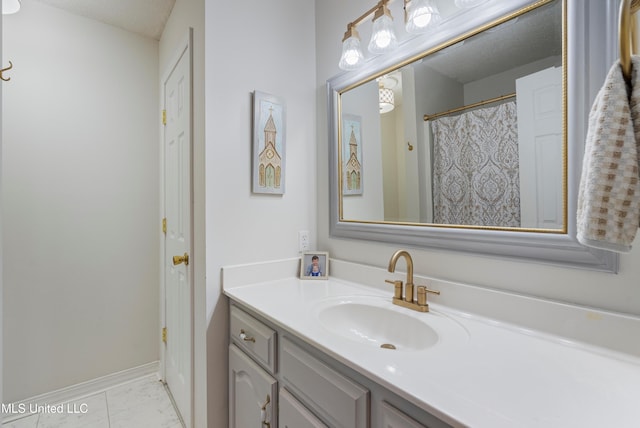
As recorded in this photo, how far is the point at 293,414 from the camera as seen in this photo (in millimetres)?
879

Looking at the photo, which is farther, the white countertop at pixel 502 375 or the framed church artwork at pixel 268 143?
the framed church artwork at pixel 268 143

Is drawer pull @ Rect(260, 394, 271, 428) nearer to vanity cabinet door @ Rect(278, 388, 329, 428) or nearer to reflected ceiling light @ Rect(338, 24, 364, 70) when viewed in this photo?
vanity cabinet door @ Rect(278, 388, 329, 428)

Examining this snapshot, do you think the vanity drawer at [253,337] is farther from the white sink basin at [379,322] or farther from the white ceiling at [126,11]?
the white ceiling at [126,11]

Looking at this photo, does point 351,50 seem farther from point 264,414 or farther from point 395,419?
point 264,414

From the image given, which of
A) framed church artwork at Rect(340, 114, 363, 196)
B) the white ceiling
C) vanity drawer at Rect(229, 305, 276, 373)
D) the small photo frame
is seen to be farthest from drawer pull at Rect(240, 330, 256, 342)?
the white ceiling

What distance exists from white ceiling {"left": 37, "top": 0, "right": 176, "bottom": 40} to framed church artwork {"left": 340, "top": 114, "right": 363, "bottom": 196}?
1.37 m

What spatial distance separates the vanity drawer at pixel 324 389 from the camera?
0.68m

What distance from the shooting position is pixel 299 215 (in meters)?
1.56

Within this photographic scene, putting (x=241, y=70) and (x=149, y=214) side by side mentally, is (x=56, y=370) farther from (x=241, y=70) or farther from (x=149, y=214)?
(x=241, y=70)

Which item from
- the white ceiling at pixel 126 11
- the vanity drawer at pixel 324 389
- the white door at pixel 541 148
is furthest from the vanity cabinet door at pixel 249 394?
the white ceiling at pixel 126 11

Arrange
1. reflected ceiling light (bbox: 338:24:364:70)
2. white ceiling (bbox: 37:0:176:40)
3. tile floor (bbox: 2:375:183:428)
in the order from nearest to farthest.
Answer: reflected ceiling light (bbox: 338:24:364:70), tile floor (bbox: 2:375:183:428), white ceiling (bbox: 37:0:176:40)

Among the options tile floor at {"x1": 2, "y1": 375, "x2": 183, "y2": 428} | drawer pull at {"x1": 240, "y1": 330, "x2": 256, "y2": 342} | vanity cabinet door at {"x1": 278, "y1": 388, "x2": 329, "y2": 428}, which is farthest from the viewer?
Result: tile floor at {"x1": 2, "y1": 375, "x2": 183, "y2": 428}

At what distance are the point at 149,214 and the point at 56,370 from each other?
110cm

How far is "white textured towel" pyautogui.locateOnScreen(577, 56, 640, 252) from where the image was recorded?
0.46 meters
